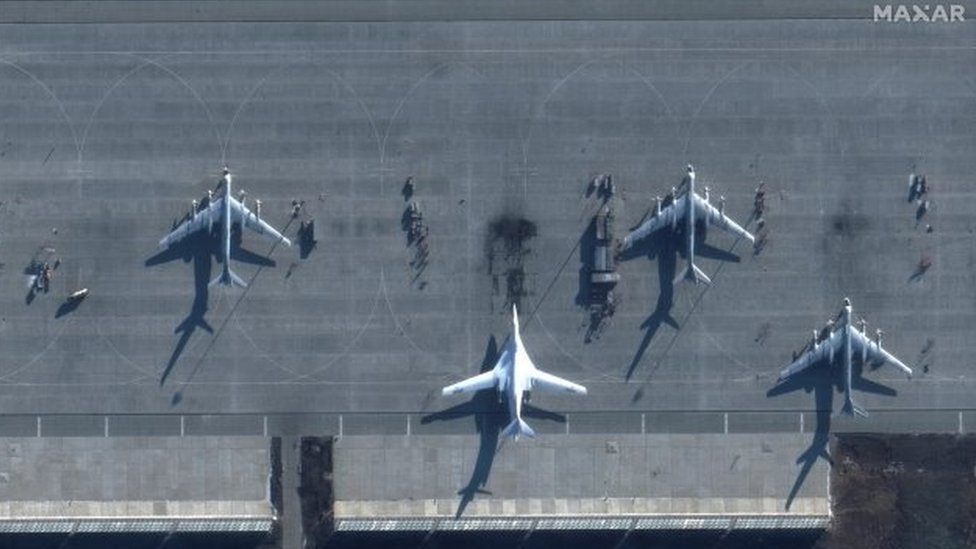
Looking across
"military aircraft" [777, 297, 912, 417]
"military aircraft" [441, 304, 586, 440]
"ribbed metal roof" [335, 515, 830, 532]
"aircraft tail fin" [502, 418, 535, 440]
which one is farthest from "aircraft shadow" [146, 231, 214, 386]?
"military aircraft" [777, 297, 912, 417]

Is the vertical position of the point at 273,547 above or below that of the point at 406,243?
below

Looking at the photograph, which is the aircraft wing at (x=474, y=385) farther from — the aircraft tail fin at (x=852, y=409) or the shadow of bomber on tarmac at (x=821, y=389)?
the aircraft tail fin at (x=852, y=409)

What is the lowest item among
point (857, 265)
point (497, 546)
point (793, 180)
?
point (497, 546)

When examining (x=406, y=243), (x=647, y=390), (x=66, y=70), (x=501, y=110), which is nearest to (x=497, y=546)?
(x=647, y=390)

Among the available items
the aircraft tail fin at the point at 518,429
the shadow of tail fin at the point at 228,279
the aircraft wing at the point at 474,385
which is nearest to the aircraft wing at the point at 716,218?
the aircraft wing at the point at 474,385

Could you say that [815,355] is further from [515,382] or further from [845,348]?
[515,382]

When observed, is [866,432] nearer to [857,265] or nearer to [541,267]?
[857,265]
